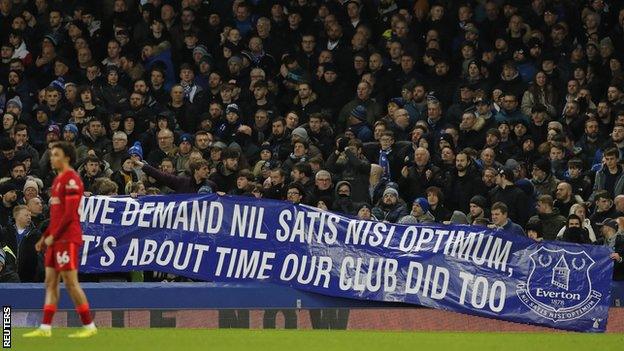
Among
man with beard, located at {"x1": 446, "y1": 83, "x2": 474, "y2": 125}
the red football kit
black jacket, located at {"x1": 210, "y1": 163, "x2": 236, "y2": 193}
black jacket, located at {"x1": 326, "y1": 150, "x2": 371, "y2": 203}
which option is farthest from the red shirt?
man with beard, located at {"x1": 446, "y1": 83, "x2": 474, "y2": 125}

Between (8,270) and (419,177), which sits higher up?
(419,177)

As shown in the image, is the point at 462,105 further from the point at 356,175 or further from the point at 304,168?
the point at 304,168

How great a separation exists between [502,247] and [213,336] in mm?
3745

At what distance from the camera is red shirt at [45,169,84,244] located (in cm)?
1367

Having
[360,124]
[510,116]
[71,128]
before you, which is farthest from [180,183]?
[510,116]

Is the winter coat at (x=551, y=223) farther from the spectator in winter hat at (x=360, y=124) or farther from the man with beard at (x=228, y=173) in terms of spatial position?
the man with beard at (x=228, y=173)

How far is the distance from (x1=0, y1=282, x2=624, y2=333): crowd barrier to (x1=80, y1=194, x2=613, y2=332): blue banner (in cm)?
14

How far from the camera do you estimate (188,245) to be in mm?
17922

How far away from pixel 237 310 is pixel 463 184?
12.1 ft

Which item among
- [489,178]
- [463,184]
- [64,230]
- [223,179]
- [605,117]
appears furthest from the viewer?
[605,117]

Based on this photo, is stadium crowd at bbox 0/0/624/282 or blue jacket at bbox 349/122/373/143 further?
blue jacket at bbox 349/122/373/143

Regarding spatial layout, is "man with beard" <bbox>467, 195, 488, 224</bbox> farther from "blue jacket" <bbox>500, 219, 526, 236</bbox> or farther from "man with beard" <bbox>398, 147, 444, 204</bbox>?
"man with beard" <bbox>398, 147, 444, 204</bbox>

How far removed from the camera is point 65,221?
13.7 metres

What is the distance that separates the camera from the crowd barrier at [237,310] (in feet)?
56.0
